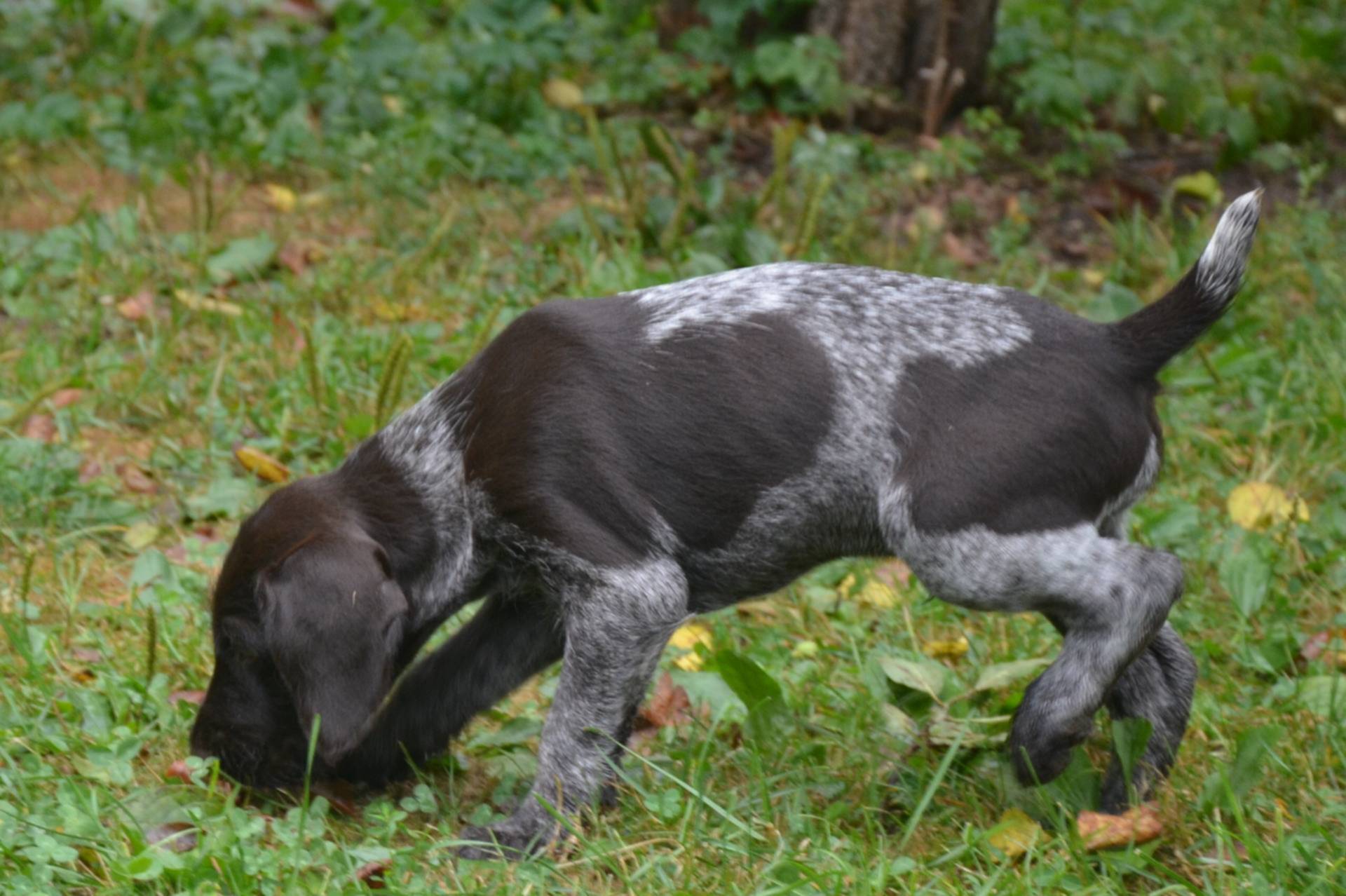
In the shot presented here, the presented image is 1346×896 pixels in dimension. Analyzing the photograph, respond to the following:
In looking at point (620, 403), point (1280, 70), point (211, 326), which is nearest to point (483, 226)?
point (211, 326)

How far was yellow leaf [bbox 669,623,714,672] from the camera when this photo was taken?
512cm

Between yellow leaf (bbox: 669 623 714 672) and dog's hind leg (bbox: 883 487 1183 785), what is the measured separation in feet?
4.44

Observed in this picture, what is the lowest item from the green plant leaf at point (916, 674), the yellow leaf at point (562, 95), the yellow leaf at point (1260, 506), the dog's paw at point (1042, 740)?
the green plant leaf at point (916, 674)

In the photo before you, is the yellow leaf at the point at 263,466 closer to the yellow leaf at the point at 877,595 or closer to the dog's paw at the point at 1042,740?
the yellow leaf at the point at 877,595

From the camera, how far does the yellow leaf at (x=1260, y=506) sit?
5680mm

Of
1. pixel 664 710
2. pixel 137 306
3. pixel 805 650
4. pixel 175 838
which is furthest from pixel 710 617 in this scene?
pixel 137 306

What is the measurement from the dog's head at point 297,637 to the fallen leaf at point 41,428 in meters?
2.35

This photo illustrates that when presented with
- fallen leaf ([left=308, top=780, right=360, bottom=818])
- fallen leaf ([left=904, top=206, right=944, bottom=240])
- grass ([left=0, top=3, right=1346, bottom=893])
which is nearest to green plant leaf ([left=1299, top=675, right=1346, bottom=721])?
grass ([left=0, top=3, right=1346, bottom=893])

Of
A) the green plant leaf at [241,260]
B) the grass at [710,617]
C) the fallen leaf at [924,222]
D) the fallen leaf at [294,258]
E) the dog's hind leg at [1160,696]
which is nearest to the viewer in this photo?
the grass at [710,617]

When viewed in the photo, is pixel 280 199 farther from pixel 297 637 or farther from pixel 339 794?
pixel 297 637

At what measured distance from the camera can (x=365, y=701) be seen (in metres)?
3.75

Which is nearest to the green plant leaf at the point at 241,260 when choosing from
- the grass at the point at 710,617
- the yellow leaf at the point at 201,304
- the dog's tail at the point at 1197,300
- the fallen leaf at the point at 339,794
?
the grass at the point at 710,617

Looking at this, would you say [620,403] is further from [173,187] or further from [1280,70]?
[1280,70]

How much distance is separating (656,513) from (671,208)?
3.88m
